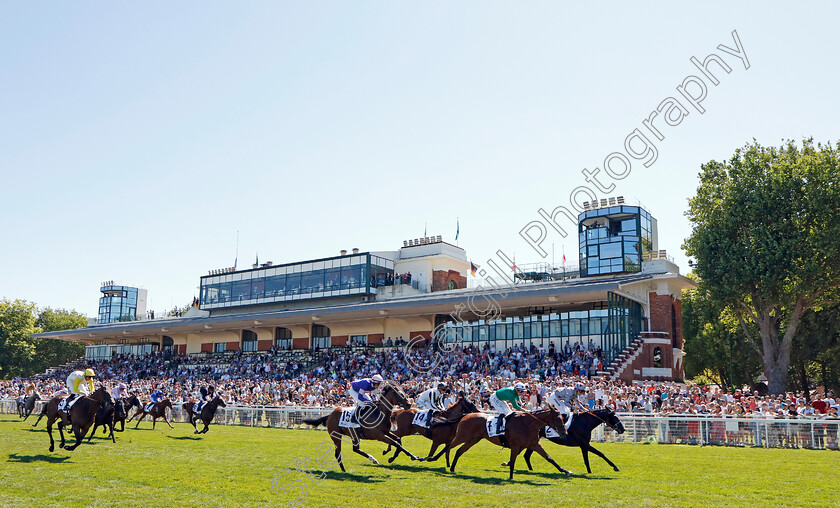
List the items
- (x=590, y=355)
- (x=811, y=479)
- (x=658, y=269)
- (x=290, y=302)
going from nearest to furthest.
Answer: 1. (x=811, y=479)
2. (x=590, y=355)
3. (x=658, y=269)
4. (x=290, y=302)

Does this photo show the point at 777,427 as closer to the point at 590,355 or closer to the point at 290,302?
the point at 590,355

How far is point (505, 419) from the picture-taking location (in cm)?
1198

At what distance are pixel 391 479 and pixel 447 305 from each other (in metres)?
27.2

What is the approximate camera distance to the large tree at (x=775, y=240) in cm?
3116

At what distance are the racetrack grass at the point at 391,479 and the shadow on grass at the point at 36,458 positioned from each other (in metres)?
0.02

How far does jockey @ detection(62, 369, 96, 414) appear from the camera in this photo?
1429cm

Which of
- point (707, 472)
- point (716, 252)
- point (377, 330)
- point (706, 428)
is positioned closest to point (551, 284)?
point (716, 252)

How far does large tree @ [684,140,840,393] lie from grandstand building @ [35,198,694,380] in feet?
10.0

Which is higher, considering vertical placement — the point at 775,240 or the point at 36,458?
the point at 775,240

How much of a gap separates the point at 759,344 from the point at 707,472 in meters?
33.2

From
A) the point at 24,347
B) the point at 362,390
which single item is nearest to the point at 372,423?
the point at 362,390

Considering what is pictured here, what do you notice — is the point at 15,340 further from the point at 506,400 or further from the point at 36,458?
the point at 506,400

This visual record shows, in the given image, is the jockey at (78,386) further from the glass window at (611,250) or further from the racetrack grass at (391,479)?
the glass window at (611,250)

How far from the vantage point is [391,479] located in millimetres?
10961
